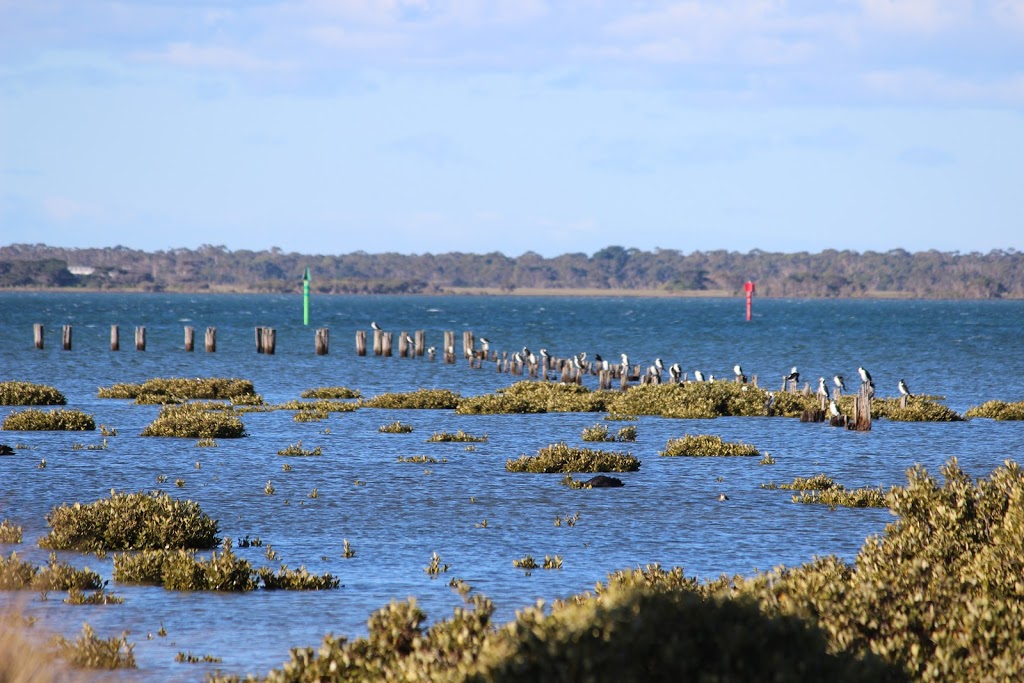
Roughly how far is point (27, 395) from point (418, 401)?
41.8ft

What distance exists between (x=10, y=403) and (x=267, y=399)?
9.05 meters

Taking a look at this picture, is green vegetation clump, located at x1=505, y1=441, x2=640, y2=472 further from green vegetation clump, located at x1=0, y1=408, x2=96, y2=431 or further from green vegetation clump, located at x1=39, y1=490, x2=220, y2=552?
green vegetation clump, located at x1=0, y1=408, x2=96, y2=431

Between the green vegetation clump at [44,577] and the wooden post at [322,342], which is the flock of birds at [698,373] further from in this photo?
the green vegetation clump at [44,577]

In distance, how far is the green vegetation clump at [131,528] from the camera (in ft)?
54.4

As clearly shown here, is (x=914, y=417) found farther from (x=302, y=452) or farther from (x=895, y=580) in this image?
(x=895, y=580)

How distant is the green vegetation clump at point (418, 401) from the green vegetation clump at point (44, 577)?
27.3 m

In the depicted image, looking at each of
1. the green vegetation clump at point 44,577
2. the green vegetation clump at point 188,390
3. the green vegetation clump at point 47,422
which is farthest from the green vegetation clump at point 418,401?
the green vegetation clump at point 44,577

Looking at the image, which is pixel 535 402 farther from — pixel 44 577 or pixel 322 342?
pixel 322 342

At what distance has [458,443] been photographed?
101ft

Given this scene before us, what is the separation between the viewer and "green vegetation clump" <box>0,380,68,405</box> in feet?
135

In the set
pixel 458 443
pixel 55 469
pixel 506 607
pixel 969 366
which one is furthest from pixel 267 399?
pixel 969 366

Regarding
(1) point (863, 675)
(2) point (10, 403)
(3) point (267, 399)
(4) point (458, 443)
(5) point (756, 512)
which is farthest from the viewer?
(3) point (267, 399)

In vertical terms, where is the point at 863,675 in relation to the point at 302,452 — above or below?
above

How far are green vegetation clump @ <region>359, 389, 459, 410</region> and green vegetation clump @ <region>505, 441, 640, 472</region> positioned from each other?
16.2 m
